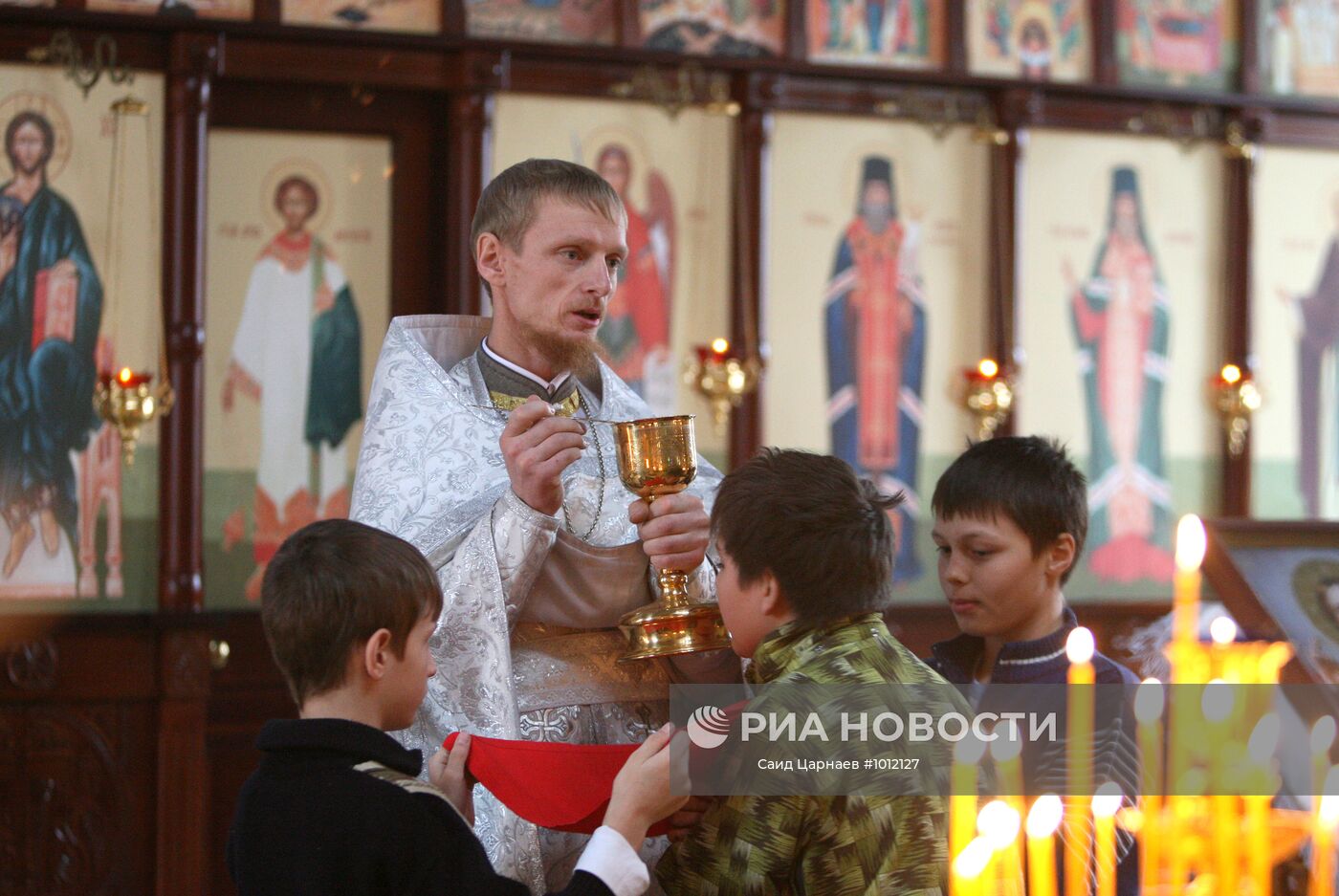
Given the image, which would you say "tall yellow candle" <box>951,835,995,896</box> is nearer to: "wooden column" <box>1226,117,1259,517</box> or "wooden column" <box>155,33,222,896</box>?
"wooden column" <box>155,33,222,896</box>

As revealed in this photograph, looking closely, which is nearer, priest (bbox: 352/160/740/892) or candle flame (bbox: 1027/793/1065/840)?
candle flame (bbox: 1027/793/1065/840)

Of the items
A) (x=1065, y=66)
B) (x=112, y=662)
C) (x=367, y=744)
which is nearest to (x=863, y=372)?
(x=1065, y=66)

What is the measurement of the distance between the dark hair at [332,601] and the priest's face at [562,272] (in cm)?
79

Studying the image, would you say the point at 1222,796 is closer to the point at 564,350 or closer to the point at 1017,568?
the point at 1017,568

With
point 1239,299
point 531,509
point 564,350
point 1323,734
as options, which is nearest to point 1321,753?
point 1323,734

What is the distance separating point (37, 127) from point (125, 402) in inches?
44.0

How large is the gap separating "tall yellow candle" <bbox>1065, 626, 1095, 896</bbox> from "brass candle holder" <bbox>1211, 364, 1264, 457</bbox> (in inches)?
202

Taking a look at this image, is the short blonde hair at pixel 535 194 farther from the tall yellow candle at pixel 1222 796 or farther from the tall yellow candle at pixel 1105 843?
the tall yellow candle at pixel 1105 843

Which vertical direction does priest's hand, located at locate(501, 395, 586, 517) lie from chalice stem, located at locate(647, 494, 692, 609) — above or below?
above

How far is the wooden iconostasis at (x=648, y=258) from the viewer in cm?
618

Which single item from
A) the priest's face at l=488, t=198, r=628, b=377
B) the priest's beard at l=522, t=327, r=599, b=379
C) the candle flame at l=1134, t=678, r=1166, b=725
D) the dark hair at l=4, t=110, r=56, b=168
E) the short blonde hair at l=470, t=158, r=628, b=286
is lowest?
the candle flame at l=1134, t=678, r=1166, b=725

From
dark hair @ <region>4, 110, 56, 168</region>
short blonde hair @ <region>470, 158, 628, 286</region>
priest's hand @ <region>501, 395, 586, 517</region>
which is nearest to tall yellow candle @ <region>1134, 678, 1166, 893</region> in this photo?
priest's hand @ <region>501, 395, 586, 517</region>

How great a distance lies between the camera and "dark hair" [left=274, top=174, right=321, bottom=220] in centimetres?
655

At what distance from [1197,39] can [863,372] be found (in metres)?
2.30
